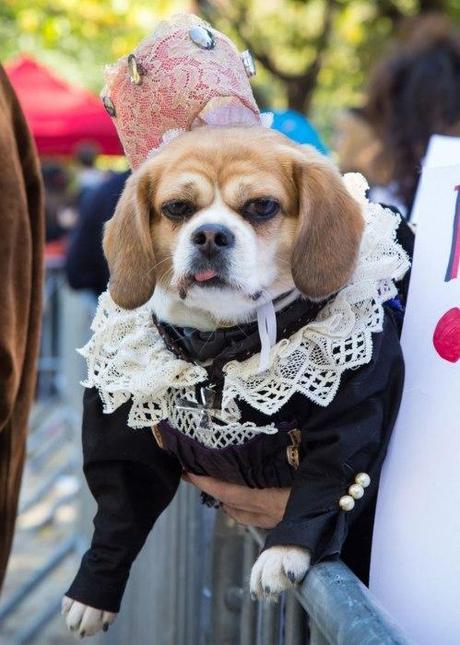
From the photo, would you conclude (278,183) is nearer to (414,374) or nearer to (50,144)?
(414,374)

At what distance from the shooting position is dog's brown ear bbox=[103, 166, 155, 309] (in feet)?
6.86

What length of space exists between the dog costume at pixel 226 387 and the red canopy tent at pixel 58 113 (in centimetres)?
1155

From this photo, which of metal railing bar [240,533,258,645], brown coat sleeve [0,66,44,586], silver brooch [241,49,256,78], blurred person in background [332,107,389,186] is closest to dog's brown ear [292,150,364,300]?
silver brooch [241,49,256,78]

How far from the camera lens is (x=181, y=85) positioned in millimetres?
2092

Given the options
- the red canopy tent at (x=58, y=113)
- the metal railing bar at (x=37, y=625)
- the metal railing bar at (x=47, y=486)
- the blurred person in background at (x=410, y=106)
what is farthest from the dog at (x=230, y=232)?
the red canopy tent at (x=58, y=113)

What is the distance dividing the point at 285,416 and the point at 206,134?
579 millimetres

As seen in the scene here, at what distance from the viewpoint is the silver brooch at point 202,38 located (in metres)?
2.13

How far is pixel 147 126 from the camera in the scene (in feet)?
7.14

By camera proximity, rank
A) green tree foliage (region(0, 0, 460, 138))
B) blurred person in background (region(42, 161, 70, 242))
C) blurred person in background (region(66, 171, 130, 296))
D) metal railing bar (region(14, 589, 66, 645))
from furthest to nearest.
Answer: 1. green tree foliage (region(0, 0, 460, 138))
2. blurred person in background (region(42, 161, 70, 242))
3. blurred person in background (region(66, 171, 130, 296))
4. metal railing bar (region(14, 589, 66, 645))

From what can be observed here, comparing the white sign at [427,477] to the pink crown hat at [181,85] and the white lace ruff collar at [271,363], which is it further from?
the pink crown hat at [181,85]

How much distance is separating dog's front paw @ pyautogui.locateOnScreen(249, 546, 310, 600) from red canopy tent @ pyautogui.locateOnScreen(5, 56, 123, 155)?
12.1 meters

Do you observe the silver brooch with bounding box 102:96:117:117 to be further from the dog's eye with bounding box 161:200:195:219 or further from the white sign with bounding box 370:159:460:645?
the white sign with bounding box 370:159:460:645

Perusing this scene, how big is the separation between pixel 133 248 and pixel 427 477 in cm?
74

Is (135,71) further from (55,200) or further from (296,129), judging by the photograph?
(55,200)
